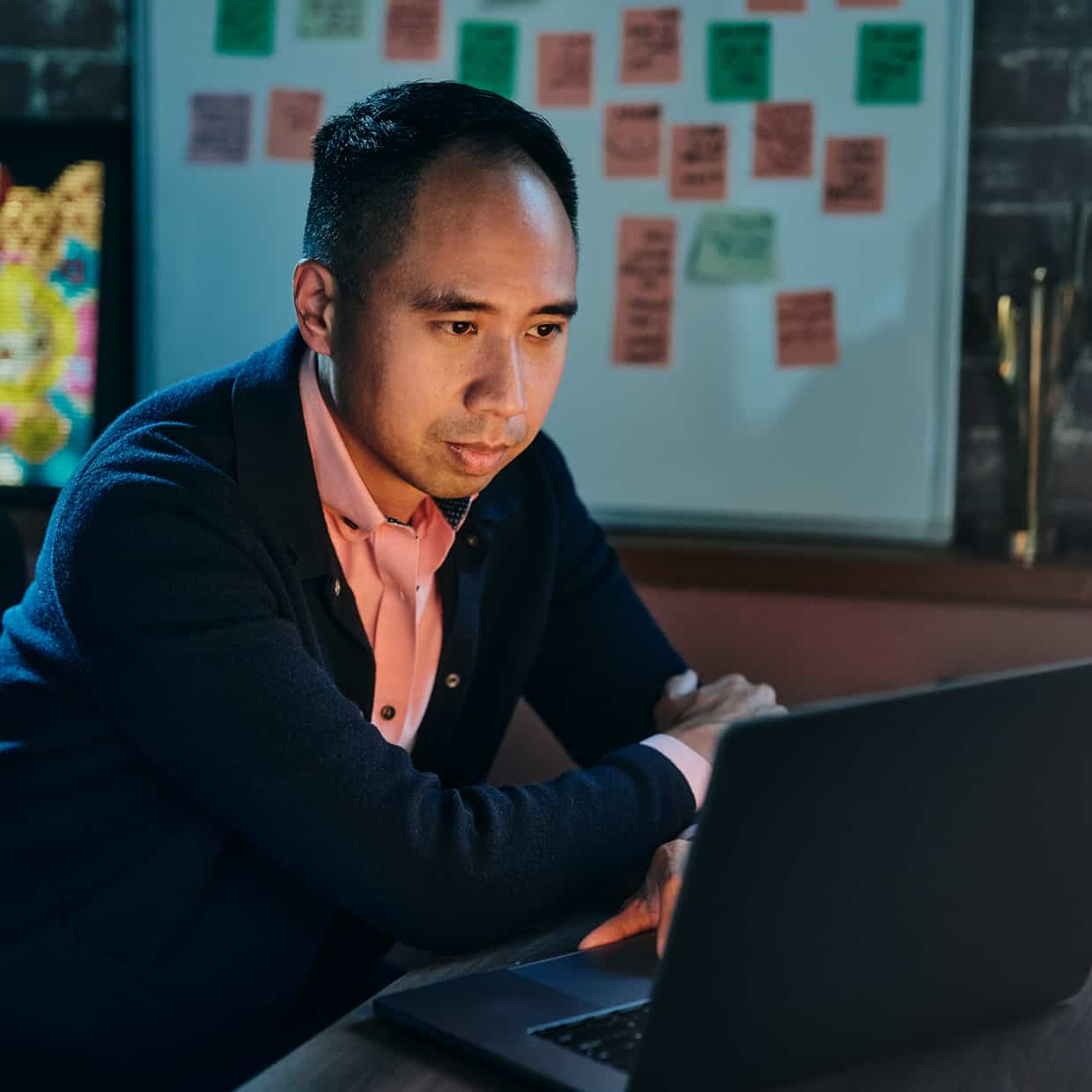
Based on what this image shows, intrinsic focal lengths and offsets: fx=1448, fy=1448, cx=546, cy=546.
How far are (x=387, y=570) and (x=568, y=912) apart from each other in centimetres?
39

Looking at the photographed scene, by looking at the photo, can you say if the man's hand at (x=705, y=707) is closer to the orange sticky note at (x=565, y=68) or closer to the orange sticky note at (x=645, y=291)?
the orange sticky note at (x=645, y=291)

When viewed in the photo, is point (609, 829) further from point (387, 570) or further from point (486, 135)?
point (486, 135)

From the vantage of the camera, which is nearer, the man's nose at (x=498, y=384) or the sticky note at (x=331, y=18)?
the man's nose at (x=498, y=384)

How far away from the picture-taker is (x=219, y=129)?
2312mm

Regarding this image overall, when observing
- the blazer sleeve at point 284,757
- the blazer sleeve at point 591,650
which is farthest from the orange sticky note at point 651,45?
the blazer sleeve at point 284,757

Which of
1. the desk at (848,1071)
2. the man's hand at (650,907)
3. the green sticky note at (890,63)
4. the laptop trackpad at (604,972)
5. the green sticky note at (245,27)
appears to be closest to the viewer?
the desk at (848,1071)

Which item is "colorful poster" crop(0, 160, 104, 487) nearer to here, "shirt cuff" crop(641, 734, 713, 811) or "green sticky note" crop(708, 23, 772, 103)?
"green sticky note" crop(708, 23, 772, 103)

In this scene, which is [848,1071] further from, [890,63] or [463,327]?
[890,63]

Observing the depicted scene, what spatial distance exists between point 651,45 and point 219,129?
0.70 meters

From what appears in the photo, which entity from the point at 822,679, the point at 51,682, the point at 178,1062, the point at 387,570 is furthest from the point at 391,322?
the point at 822,679

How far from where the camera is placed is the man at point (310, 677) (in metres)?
1.06

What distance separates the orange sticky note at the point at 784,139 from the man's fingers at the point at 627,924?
1.35 metres

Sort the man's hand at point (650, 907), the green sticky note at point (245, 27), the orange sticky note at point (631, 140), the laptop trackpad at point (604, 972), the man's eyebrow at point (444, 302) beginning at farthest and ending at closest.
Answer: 1. the green sticky note at point (245, 27)
2. the orange sticky note at point (631, 140)
3. the man's eyebrow at point (444, 302)
4. the man's hand at point (650, 907)
5. the laptop trackpad at point (604, 972)

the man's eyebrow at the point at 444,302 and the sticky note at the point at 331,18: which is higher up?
the sticky note at the point at 331,18
